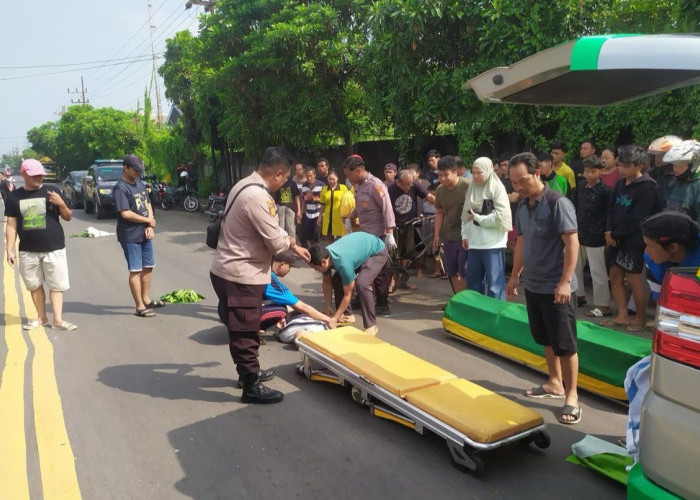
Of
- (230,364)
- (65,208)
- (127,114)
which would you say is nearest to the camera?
(230,364)

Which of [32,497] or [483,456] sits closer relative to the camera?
[32,497]

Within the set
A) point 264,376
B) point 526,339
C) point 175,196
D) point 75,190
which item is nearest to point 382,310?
point 526,339

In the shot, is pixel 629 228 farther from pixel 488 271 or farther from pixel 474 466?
pixel 474 466

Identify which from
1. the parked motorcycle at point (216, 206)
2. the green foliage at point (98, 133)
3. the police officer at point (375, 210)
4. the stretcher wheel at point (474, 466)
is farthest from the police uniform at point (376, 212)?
the green foliage at point (98, 133)

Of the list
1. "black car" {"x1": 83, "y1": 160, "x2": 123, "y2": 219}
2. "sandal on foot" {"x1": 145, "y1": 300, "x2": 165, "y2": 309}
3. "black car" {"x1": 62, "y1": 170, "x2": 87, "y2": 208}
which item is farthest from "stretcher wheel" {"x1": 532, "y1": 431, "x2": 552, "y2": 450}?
"black car" {"x1": 62, "y1": 170, "x2": 87, "y2": 208}

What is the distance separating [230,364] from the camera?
5246mm

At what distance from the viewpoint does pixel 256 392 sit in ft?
14.4

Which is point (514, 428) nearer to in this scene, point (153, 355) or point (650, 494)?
point (650, 494)

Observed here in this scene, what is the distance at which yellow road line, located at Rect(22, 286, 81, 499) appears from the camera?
131 inches

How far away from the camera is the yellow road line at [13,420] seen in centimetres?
335

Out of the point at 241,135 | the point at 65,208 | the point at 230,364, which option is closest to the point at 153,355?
the point at 230,364

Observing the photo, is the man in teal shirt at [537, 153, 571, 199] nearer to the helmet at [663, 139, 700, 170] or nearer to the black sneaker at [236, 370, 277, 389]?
the helmet at [663, 139, 700, 170]

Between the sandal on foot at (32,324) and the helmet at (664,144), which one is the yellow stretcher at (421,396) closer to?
the helmet at (664,144)

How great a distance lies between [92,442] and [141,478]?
0.66m
